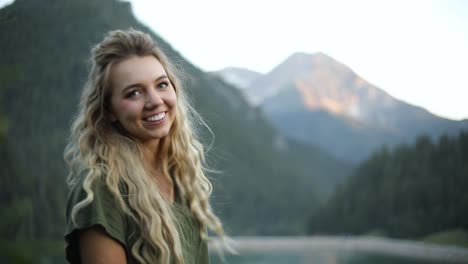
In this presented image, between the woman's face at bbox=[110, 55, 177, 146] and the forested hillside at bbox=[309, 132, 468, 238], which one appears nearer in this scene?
the woman's face at bbox=[110, 55, 177, 146]

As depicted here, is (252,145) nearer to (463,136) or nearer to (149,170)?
(463,136)

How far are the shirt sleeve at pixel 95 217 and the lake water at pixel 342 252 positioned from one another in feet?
189

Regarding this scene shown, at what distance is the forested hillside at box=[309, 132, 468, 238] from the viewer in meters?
79.4

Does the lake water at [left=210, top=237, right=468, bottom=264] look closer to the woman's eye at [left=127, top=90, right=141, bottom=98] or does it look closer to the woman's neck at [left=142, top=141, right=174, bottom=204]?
the woman's neck at [left=142, top=141, right=174, bottom=204]

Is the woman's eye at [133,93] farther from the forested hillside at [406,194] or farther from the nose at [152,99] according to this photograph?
the forested hillside at [406,194]

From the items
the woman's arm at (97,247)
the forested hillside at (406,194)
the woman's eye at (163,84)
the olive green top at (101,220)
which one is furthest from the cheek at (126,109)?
the forested hillside at (406,194)

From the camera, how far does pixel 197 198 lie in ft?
9.12

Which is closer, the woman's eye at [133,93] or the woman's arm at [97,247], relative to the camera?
the woman's arm at [97,247]

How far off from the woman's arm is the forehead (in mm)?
638


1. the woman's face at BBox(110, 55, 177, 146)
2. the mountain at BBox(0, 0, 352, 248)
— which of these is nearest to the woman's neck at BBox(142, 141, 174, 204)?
the woman's face at BBox(110, 55, 177, 146)

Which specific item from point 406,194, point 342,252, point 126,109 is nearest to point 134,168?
point 126,109

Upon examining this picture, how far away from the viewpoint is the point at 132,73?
2457 mm

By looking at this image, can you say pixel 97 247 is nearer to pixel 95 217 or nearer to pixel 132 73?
pixel 95 217

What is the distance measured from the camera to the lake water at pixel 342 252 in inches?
2586
